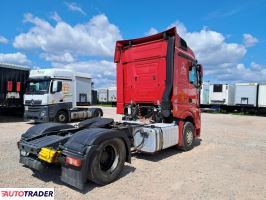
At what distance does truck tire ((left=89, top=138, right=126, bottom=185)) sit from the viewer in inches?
180

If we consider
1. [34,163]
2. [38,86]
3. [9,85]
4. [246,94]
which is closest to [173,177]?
[34,163]

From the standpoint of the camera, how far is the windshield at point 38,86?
537 inches

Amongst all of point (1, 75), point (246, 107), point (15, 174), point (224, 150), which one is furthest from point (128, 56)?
point (246, 107)

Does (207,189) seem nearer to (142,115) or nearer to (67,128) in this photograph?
(67,128)

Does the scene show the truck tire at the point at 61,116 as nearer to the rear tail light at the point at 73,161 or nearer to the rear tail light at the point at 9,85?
the rear tail light at the point at 9,85

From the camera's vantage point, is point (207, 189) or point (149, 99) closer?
point (207, 189)

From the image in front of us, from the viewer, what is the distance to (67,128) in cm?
598

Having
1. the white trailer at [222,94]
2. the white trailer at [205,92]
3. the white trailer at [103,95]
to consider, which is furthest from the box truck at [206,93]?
the white trailer at [103,95]

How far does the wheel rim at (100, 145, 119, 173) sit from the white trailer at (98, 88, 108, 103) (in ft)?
132

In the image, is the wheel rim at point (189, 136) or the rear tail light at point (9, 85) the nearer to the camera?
the wheel rim at point (189, 136)

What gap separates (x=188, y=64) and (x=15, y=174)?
18.6ft

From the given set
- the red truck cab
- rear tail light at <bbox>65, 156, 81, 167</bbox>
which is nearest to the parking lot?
rear tail light at <bbox>65, 156, 81, 167</bbox>

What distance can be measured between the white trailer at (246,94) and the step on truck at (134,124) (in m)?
19.7

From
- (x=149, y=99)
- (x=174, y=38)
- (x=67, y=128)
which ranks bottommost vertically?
(x=67, y=128)
